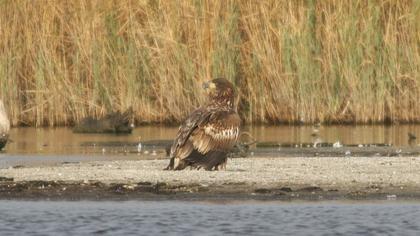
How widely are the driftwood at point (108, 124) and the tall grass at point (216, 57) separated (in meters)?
0.71

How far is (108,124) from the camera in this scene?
22.9 meters

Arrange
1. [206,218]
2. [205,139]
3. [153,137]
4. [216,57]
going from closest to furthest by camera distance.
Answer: [206,218] < [205,139] < [153,137] < [216,57]

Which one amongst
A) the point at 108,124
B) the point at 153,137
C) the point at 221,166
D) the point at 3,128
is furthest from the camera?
the point at 108,124

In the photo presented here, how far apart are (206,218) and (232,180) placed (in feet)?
5.91

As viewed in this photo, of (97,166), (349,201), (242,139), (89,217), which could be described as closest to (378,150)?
(242,139)

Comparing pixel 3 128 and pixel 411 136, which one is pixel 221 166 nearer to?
pixel 3 128

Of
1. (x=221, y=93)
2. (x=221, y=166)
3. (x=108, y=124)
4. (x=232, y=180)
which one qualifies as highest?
(x=221, y=93)

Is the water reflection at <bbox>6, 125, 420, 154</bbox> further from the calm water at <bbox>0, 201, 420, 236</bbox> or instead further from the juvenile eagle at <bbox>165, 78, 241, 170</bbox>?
the calm water at <bbox>0, 201, 420, 236</bbox>

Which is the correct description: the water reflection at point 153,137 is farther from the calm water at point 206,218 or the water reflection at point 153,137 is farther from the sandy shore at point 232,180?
the calm water at point 206,218

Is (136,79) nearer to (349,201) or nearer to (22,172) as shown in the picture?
(22,172)

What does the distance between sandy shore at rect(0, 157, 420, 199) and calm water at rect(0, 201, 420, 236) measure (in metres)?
0.43

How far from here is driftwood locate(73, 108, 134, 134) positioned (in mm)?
22672

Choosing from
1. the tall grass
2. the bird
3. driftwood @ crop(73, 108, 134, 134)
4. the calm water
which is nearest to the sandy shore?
the calm water

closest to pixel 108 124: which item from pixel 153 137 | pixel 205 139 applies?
pixel 153 137
